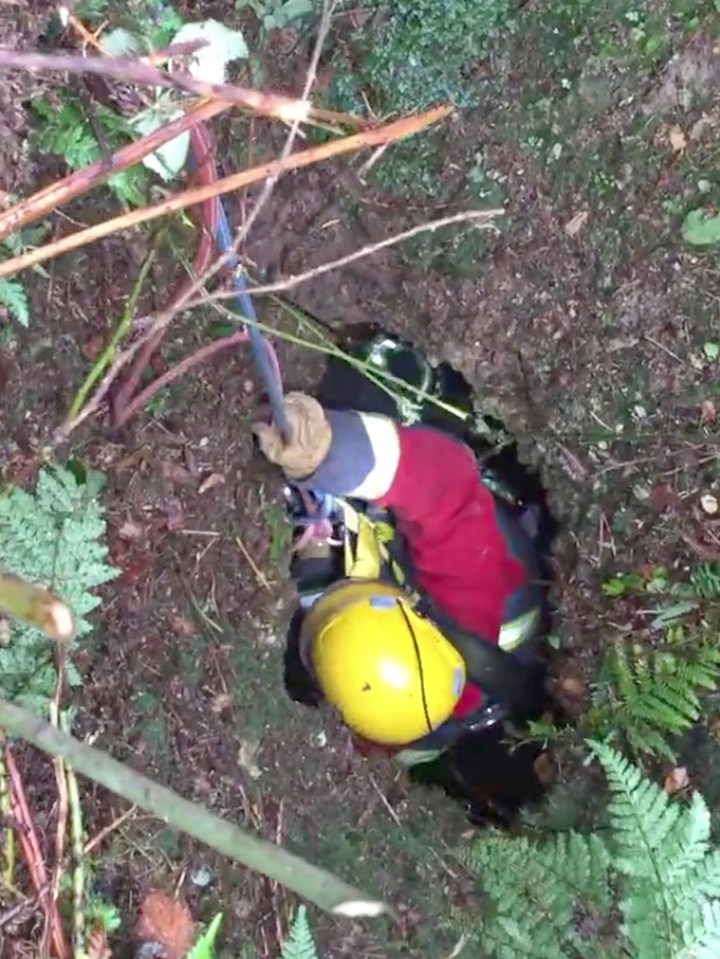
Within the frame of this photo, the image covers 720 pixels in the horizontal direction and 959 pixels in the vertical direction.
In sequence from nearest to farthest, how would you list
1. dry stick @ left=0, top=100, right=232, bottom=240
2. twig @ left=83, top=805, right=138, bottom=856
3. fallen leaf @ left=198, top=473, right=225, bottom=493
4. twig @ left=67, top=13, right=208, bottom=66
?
1. dry stick @ left=0, top=100, right=232, bottom=240
2. twig @ left=67, top=13, right=208, bottom=66
3. twig @ left=83, top=805, right=138, bottom=856
4. fallen leaf @ left=198, top=473, right=225, bottom=493

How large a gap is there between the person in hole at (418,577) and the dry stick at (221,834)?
1750 millimetres

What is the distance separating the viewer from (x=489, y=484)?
360 cm

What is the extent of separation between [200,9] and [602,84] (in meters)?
1.08

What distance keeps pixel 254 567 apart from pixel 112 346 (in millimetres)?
792

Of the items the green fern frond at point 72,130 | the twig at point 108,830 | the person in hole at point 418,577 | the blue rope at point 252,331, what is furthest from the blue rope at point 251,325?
the twig at point 108,830

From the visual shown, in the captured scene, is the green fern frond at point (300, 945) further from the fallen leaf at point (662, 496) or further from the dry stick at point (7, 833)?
the fallen leaf at point (662, 496)

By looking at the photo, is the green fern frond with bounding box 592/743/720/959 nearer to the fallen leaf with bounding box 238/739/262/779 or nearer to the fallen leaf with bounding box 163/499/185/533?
the fallen leaf with bounding box 238/739/262/779

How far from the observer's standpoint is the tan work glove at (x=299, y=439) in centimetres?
287

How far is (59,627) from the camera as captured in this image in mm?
1200

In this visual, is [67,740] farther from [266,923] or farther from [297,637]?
[297,637]

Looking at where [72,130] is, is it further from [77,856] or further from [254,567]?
[77,856]

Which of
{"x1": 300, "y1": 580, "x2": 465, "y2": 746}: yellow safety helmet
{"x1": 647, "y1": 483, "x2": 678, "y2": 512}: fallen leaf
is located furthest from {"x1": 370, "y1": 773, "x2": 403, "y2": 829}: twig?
Answer: {"x1": 647, "y1": 483, "x2": 678, "y2": 512}: fallen leaf

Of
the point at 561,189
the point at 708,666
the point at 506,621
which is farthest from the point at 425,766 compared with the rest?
the point at 561,189

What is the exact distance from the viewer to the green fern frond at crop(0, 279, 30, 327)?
85.2 inches
